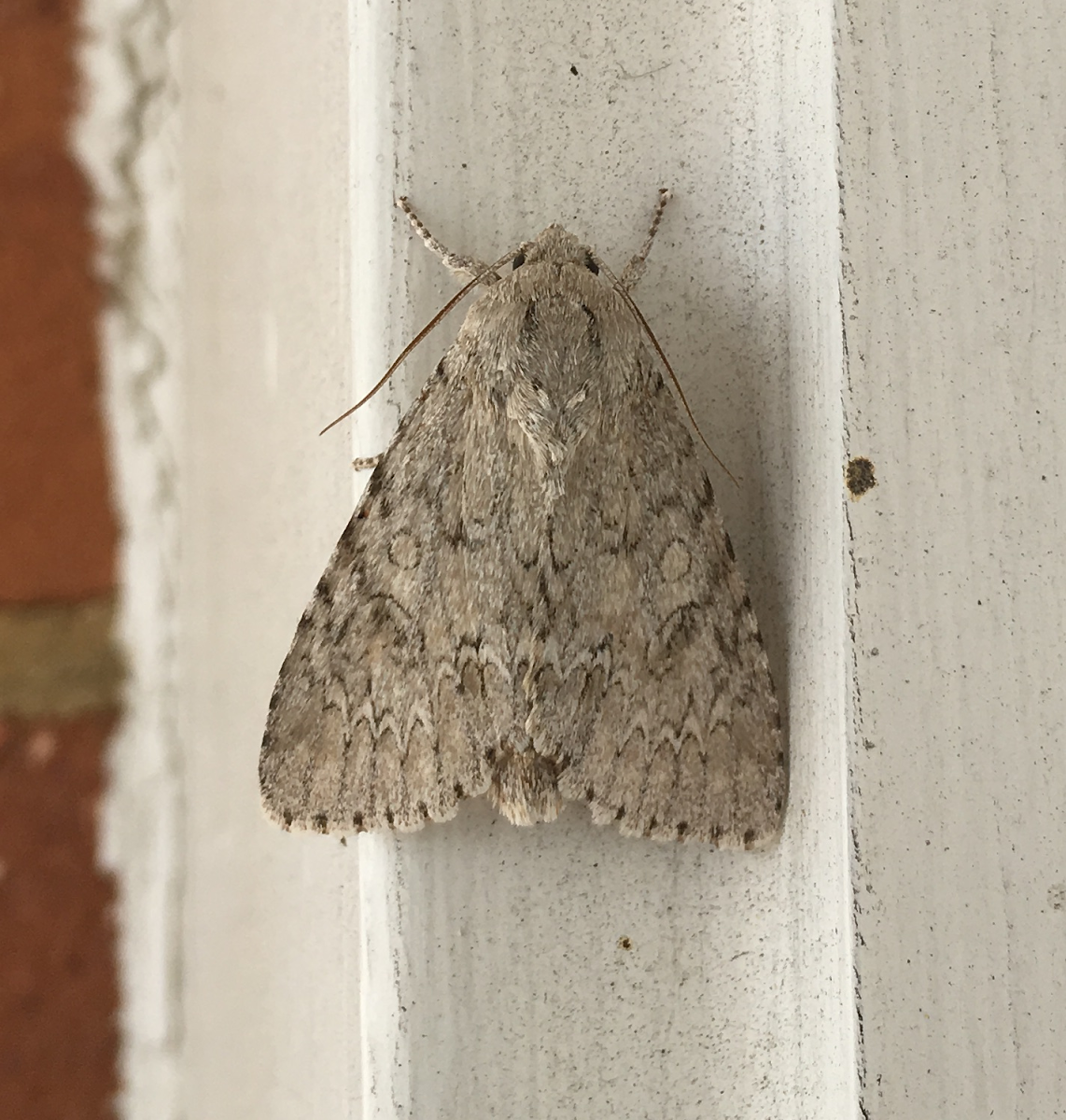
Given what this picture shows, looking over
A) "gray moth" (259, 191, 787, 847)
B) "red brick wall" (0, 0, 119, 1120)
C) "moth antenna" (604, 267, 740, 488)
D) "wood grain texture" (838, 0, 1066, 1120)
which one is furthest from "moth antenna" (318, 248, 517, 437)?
"red brick wall" (0, 0, 119, 1120)

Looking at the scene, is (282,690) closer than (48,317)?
Yes

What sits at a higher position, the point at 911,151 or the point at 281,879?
the point at 911,151

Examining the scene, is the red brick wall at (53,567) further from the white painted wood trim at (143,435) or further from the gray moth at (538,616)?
the gray moth at (538,616)

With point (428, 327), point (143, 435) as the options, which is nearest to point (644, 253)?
point (428, 327)

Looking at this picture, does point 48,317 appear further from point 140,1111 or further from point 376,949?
point 140,1111

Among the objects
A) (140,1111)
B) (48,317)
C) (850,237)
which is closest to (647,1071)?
(140,1111)

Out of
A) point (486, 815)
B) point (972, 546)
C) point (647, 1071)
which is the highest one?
point (972, 546)

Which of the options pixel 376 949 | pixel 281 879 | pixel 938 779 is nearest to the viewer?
pixel 938 779

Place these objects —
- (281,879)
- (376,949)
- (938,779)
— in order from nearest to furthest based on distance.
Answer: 1. (938,779)
2. (376,949)
3. (281,879)
